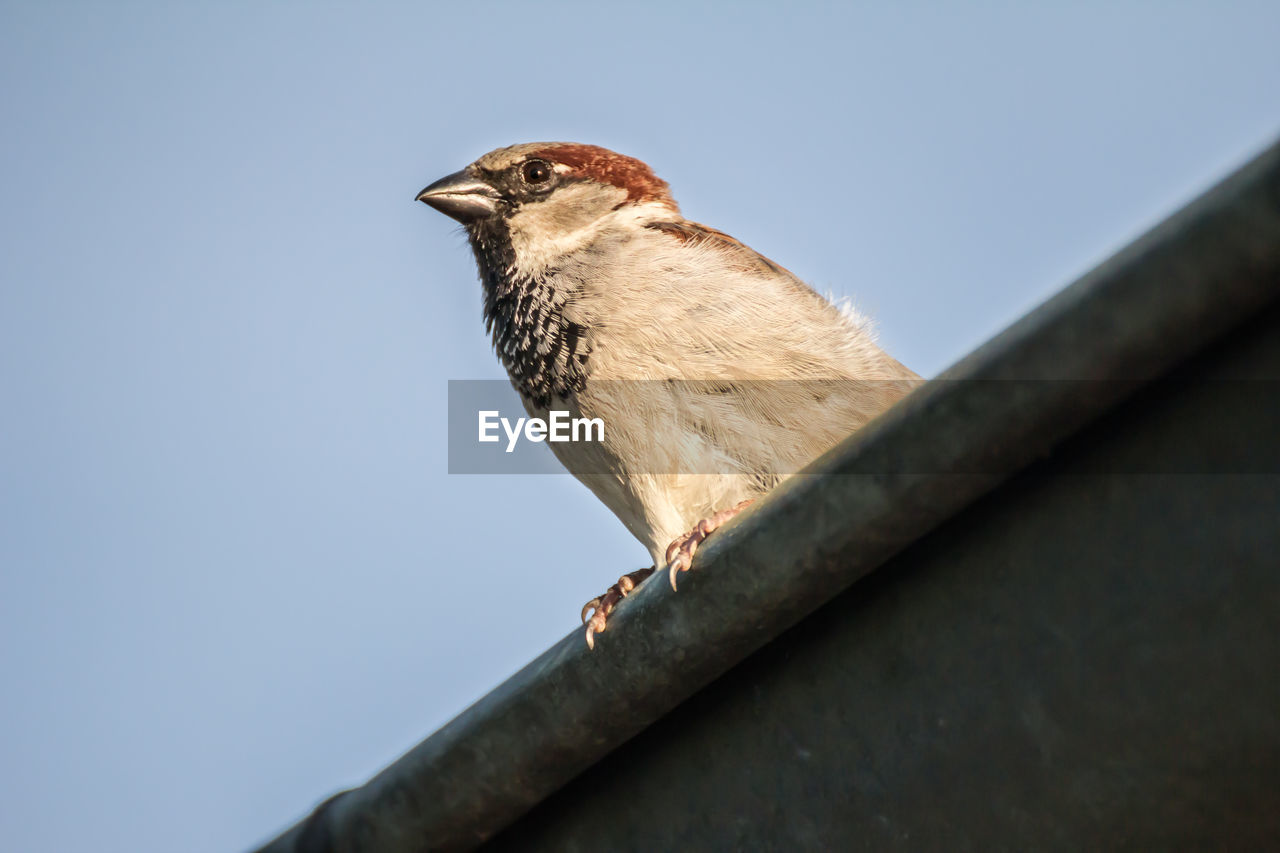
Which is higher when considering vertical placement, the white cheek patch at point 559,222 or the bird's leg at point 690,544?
the white cheek patch at point 559,222

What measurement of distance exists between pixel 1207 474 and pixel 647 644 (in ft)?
1.59

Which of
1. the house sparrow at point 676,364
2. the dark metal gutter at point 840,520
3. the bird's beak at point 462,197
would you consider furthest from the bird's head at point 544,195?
the dark metal gutter at point 840,520

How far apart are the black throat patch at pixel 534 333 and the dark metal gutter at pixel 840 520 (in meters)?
1.22

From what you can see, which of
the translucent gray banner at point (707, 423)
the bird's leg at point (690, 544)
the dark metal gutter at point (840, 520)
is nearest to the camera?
the dark metal gutter at point (840, 520)

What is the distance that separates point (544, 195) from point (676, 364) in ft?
3.35

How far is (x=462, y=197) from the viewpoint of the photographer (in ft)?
10.3

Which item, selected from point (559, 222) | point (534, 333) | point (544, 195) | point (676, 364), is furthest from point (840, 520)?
point (544, 195)

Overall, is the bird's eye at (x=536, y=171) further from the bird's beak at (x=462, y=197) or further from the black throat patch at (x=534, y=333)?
the black throat patch at (x=534, y=333)

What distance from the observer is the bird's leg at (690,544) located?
106 cm

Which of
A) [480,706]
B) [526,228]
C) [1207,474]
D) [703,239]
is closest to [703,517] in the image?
[703,239]

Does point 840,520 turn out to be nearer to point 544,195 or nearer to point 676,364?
point 676,364

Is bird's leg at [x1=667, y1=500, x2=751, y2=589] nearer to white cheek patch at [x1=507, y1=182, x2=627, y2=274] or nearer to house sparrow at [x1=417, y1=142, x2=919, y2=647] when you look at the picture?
house sparrow at [x1=417, y1=142, x2=919, y2=647]

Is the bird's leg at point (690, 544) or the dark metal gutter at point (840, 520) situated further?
the bird's leg at point (690, 544)

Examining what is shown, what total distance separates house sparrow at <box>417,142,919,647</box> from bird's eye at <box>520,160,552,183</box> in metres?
0.35
